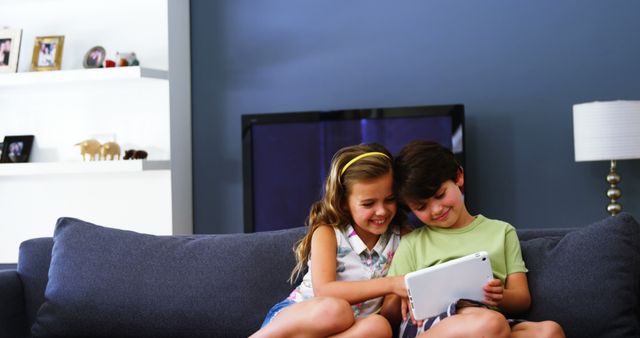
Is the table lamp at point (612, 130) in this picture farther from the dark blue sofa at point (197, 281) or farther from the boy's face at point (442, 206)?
the boy's face at point (442, 206)

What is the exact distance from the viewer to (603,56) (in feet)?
14.6

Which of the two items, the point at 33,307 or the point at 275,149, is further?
the point at 275,149

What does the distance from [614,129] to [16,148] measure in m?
3.15

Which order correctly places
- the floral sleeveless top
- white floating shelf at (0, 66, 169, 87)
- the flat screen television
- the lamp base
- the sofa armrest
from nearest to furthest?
1. the floral sleeveless top
2. the sofa armrest
3. the lamp base
4. the flat screen television
5. white floating shelf at (0, 66, 169, 87)

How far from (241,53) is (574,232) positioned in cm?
304

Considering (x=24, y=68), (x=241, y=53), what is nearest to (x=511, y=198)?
(x=241, y=53)

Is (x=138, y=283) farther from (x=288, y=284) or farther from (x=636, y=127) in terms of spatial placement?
(x=636, y=127)

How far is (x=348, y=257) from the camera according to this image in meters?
2.34

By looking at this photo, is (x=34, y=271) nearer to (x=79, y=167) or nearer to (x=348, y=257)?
(x=348, y=257)

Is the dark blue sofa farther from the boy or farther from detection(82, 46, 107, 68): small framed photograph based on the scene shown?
detection(82, 46, 107, 68): small framed photograph

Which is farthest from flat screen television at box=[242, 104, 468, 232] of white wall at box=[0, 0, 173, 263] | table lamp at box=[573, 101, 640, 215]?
table lamp at box=[573, 101, 640, 215]

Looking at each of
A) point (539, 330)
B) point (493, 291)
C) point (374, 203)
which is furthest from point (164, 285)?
point (539, 330)

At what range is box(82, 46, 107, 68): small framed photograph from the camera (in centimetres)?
484

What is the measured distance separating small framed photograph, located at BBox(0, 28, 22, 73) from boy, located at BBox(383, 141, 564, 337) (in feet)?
10.6
